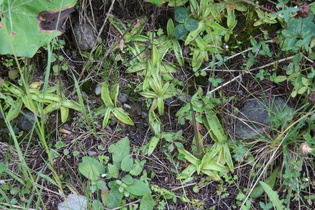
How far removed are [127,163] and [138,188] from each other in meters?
0.17

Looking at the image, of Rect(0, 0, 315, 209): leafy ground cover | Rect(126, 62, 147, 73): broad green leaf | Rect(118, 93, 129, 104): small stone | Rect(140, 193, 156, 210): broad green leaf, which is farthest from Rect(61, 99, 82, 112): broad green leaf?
Rect(140, 193, 156, 210): broad green leaf

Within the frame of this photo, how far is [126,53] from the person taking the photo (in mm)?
2412

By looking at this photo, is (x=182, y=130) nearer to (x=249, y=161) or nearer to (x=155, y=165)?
(x=155, y=165)

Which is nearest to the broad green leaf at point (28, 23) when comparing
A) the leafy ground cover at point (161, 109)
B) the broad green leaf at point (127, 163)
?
the leafy ground cover at point (161, 109)

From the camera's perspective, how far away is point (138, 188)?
7.49ft

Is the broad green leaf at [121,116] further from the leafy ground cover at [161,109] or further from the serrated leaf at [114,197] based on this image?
the serrated leaf at [114,197]

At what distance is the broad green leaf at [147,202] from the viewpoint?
7.41ft

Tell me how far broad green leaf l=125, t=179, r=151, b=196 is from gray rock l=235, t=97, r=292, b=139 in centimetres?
67

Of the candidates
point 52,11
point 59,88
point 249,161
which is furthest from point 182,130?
point 52,11

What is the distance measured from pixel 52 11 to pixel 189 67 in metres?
0.91

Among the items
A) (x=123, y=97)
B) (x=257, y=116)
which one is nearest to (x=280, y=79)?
(x=257, y=116)

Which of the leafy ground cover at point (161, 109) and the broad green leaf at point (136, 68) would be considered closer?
the leafy ground cover at point (161, 109)

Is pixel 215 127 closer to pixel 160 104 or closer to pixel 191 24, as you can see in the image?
pixel 160 104

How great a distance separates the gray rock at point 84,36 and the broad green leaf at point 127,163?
747 mm
